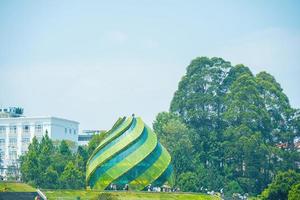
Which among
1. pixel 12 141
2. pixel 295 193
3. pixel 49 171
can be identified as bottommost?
pixel 295 193

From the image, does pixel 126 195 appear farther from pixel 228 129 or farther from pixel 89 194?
pixel 228 129

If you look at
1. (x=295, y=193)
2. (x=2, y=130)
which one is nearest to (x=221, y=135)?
(x=295, y=193)

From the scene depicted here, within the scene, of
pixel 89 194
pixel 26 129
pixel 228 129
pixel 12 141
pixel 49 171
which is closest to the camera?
pixel 89 194

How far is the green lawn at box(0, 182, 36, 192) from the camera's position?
42.2 m

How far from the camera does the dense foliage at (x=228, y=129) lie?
5682 cm

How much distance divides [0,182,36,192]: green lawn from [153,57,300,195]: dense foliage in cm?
1389

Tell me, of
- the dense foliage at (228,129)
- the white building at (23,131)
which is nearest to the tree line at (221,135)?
the dense foliage at (228,129)

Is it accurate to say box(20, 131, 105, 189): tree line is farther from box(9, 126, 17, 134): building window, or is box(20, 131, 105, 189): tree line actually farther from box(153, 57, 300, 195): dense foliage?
box(9, 126, 17, 134): building window

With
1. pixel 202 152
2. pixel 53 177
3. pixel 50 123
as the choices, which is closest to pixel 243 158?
pixel 202 152

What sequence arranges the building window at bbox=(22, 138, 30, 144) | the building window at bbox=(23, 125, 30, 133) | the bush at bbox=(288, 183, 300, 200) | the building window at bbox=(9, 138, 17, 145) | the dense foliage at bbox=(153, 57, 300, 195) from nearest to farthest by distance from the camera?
the bush at bbox=(288, 183, 300, 200) < the dense foliage at bbox=(153, 57, 300, 195) < the building window at bbox=(23, 125, 30, 133) < the building window at bbox=(22, 138, 30, 144) < the building window at bbox=(9, 138, 17, 145)

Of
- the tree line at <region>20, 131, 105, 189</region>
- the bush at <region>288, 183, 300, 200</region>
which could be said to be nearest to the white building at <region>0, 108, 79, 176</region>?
the tree line at <region>20, 131, 105, 189</region>

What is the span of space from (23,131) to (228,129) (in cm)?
3006

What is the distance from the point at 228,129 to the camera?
196 feet

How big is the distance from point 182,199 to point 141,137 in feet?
25.7
